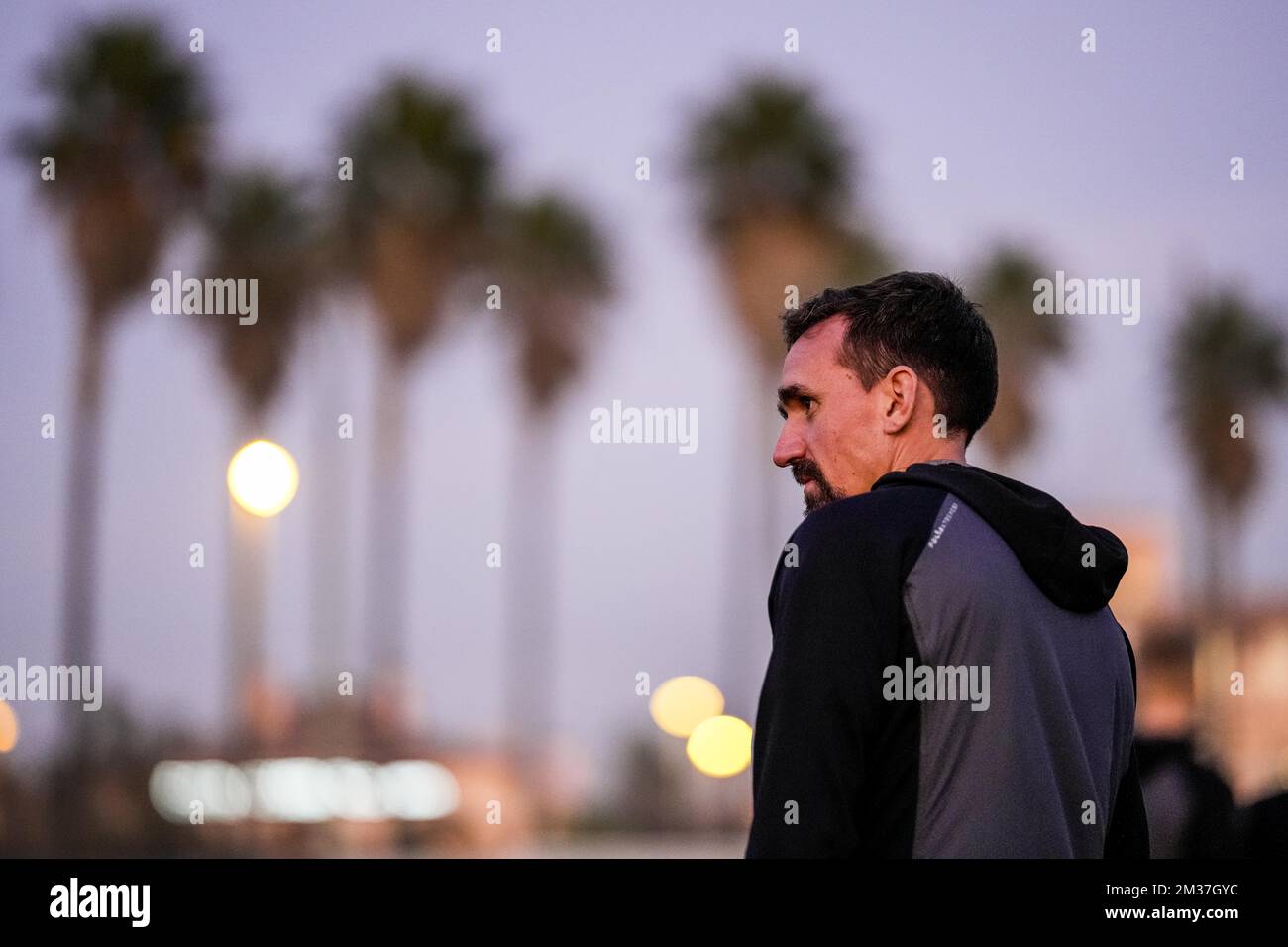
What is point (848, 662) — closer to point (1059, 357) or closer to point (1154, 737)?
point (1154, 737)

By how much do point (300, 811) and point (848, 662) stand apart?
26.6 meters

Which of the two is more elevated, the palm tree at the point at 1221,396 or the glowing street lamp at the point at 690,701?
the palm tree at the point at 1221,396

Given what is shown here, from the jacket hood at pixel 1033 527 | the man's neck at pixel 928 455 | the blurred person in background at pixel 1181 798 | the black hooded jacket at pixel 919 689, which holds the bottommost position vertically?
the blurred person in background at pixel 1181 798

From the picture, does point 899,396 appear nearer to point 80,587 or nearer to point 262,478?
point 262,478

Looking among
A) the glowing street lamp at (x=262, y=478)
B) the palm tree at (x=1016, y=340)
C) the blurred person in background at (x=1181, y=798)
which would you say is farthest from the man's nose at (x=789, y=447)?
the palm tree at (x=1016, y=340)

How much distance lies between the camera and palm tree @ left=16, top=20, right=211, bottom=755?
2752 cm

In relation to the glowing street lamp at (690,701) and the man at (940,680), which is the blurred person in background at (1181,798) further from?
the glowing street lamp at (690,701)

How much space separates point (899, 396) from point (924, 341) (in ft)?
0.40

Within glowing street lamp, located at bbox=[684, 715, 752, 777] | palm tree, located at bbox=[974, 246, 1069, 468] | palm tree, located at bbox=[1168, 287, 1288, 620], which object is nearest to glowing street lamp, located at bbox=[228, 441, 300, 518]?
glowing street lamp, located at bbox=[684, 715, 752, 777]

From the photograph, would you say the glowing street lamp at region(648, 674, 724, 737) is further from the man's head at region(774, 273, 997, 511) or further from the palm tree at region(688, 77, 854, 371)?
the man's head at region(774, 273, 997, 511)

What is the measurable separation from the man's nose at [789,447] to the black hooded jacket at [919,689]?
0.31 m

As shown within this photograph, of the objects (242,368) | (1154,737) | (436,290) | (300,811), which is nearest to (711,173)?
(436,290)

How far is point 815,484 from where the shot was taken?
114 inches

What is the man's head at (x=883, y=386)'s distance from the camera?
2.82 m
